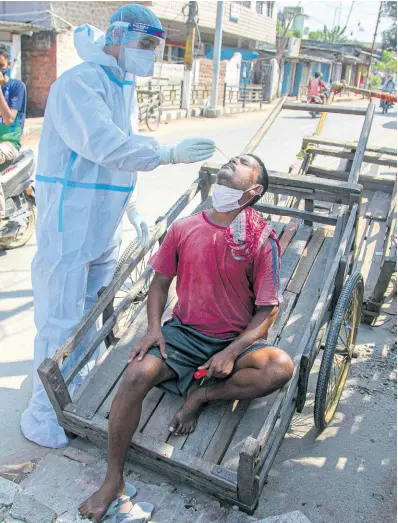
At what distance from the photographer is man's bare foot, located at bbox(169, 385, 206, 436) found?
2.45 metres

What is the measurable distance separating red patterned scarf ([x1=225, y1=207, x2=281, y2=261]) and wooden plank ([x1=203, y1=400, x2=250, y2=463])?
748 millimetres

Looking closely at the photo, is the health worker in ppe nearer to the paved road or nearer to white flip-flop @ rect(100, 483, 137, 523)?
the paved road

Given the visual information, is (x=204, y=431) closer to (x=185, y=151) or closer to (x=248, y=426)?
(x=248, y=426)

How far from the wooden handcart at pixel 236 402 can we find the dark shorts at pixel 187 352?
6.1 inches

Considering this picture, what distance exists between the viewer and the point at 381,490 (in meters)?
2.63

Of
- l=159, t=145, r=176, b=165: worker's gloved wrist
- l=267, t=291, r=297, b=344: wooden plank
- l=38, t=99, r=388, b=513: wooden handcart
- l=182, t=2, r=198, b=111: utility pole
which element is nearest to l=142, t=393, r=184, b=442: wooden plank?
l=38, t=99, r=388, b=513: wooden handcart

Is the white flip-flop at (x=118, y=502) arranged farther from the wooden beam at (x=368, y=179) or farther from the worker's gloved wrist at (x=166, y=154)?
the wooden beam at (x=368, y=179)

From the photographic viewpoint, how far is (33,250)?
5.39 m

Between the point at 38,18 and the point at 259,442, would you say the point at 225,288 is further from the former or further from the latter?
the point at 38,18

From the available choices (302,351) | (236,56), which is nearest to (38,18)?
(236,56)

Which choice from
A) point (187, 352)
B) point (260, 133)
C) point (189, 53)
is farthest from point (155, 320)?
point (189, 53)

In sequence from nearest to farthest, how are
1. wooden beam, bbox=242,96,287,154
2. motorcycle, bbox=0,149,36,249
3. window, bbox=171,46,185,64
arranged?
wooden beam, bbox=242,96,287,154
motorcycle, bbox=0,149,36,249
window, bbox=171,46,185,64

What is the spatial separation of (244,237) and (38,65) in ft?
45.3

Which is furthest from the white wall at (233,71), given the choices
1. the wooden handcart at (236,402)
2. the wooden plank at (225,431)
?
the wooden plank at (225,431)
